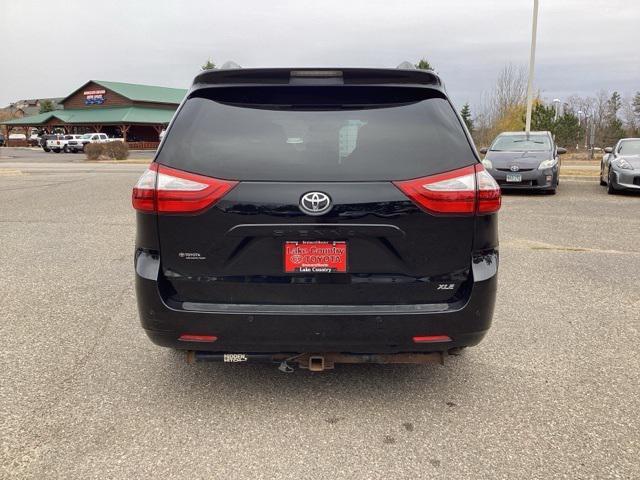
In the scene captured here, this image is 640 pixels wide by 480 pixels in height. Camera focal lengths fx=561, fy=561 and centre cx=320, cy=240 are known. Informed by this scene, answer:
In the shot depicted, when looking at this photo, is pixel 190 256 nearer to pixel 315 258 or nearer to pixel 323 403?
pixel 315 258

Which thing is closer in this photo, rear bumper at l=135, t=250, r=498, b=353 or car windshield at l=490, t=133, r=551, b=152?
rear bumper at l=135, t=250, r=498, b=353

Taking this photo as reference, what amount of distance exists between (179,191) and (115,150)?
35.6 metres

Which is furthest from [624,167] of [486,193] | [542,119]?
[542,119]

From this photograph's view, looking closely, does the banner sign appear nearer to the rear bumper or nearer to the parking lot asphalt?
the parking lot asphalt

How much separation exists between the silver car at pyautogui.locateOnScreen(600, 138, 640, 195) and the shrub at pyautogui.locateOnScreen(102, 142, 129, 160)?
29578mm

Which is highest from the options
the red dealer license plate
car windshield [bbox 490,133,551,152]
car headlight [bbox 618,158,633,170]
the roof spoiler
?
the roof spoiler

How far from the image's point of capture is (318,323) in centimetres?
283

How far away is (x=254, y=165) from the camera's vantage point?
9.36 feet

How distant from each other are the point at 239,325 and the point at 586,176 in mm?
17303

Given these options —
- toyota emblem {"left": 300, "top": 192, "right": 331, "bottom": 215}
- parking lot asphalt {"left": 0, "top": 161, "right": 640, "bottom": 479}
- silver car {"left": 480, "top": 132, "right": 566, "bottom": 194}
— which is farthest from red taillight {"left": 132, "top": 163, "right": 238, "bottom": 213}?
silver car {"left": 480, "top": 132, "right": 566, "bottom": 194}

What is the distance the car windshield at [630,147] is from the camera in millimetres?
13734

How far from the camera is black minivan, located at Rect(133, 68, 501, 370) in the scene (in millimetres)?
2803

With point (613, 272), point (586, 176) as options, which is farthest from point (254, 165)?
point (586, 176)

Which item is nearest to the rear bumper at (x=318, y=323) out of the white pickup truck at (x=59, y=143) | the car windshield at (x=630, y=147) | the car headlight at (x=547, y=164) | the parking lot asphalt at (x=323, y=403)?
the parking lot asphalt at (x=323, y=403)
